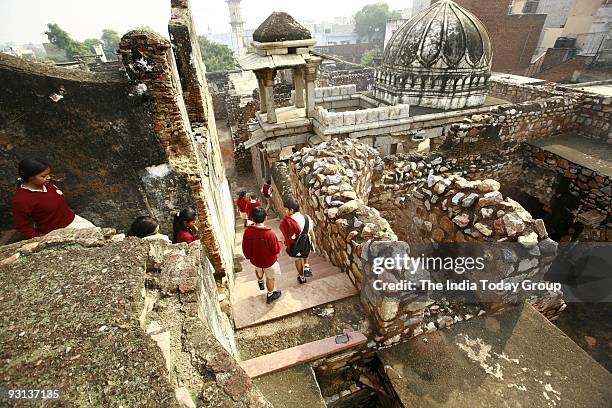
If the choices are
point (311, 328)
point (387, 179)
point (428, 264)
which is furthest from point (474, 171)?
point (311, 328)

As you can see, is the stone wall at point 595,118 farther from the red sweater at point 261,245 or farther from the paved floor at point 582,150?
the red sweater at point 261,245

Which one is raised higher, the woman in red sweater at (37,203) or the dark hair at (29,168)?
the dark hair at (29,168)

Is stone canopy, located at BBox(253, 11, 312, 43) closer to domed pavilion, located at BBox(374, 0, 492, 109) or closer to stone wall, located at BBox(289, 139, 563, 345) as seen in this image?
domed pavilion, located at BBox(374, 0, 492, 109)

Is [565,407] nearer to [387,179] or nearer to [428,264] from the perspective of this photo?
[428,264]

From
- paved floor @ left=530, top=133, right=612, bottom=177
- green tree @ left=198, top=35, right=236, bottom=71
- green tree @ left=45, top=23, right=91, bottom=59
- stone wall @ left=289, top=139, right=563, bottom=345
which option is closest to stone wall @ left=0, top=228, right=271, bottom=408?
stone wall @ left=289, top=139, right=563, bottom=345

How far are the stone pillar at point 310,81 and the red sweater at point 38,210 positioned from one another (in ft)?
27.0

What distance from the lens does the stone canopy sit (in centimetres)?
898

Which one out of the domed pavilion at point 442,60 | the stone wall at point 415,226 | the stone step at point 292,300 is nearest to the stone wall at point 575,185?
the domed pavilion at point 442,60

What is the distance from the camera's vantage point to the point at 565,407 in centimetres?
284

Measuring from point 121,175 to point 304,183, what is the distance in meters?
2.75

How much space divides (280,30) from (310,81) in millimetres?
1782

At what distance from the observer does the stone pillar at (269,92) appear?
32.3 feet

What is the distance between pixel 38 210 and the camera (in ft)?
9.05

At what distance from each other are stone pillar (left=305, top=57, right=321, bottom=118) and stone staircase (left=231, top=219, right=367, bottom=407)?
7411mm
